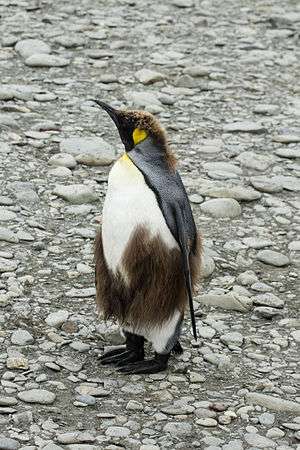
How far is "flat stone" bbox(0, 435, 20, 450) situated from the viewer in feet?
11.8

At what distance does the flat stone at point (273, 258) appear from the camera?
17.7 feet

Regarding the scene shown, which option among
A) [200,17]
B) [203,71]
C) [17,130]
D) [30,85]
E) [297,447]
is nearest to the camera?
[297,447]

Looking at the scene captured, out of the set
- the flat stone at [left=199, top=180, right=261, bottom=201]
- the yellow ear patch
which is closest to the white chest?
the yellow ear patch

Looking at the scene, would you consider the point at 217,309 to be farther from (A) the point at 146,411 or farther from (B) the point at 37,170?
(B) the point at 37,170

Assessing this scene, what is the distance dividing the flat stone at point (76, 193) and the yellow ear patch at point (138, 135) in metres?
1.61

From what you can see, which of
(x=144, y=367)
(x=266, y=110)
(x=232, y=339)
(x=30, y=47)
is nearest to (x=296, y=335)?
(x=232, y=339)

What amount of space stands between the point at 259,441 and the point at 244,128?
3433 mm

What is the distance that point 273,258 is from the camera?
17.8 ft

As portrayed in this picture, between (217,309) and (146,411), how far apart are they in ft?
3.31

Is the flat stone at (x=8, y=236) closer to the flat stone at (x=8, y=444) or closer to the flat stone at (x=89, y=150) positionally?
the flat stone at (x=89, y=150)

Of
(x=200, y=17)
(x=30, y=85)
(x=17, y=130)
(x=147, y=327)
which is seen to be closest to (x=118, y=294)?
(x=147, y=327)

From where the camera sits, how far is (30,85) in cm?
731

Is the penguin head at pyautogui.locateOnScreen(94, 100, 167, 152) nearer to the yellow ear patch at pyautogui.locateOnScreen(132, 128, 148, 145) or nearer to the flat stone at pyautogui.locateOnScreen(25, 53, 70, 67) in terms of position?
the yellow ear patch at pyautogui.locateOnScreen(132, 128, 148, 145)

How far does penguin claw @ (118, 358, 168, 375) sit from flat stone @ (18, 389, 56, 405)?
361mm
